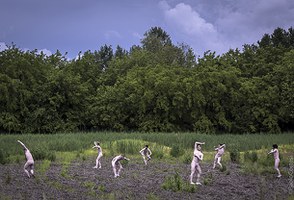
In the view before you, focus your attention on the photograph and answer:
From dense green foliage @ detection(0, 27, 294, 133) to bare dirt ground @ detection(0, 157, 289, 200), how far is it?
27.4 meters

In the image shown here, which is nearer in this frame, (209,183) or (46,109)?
(209,183)

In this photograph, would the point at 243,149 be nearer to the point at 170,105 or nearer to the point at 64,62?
the point at 170,105

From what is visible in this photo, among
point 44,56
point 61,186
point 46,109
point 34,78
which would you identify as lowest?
point 61,186

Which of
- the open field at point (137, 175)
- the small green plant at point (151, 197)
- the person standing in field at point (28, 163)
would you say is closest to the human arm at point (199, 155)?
the open field at point (137, 175)

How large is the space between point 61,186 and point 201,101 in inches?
1403

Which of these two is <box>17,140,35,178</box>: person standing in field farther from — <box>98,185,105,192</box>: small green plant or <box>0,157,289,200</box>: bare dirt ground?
<box>98,185,105,192</box>: small green plant

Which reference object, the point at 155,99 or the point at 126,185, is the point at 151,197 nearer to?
the point at 126,185

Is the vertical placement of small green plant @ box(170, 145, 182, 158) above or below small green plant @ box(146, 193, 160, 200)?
above

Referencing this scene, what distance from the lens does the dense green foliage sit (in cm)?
4788

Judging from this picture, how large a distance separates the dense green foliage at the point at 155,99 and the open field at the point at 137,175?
52.3 ft

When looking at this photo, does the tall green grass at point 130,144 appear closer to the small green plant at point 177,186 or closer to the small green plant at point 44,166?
the small green plant at point 44,166

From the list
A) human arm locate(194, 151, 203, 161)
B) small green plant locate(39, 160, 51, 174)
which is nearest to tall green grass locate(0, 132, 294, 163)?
small green plant locate(39, 160, 51, 174)

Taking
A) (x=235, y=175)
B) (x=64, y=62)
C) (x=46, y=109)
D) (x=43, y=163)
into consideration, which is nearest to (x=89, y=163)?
(x=43, y=163)

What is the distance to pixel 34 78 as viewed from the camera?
5169cm
